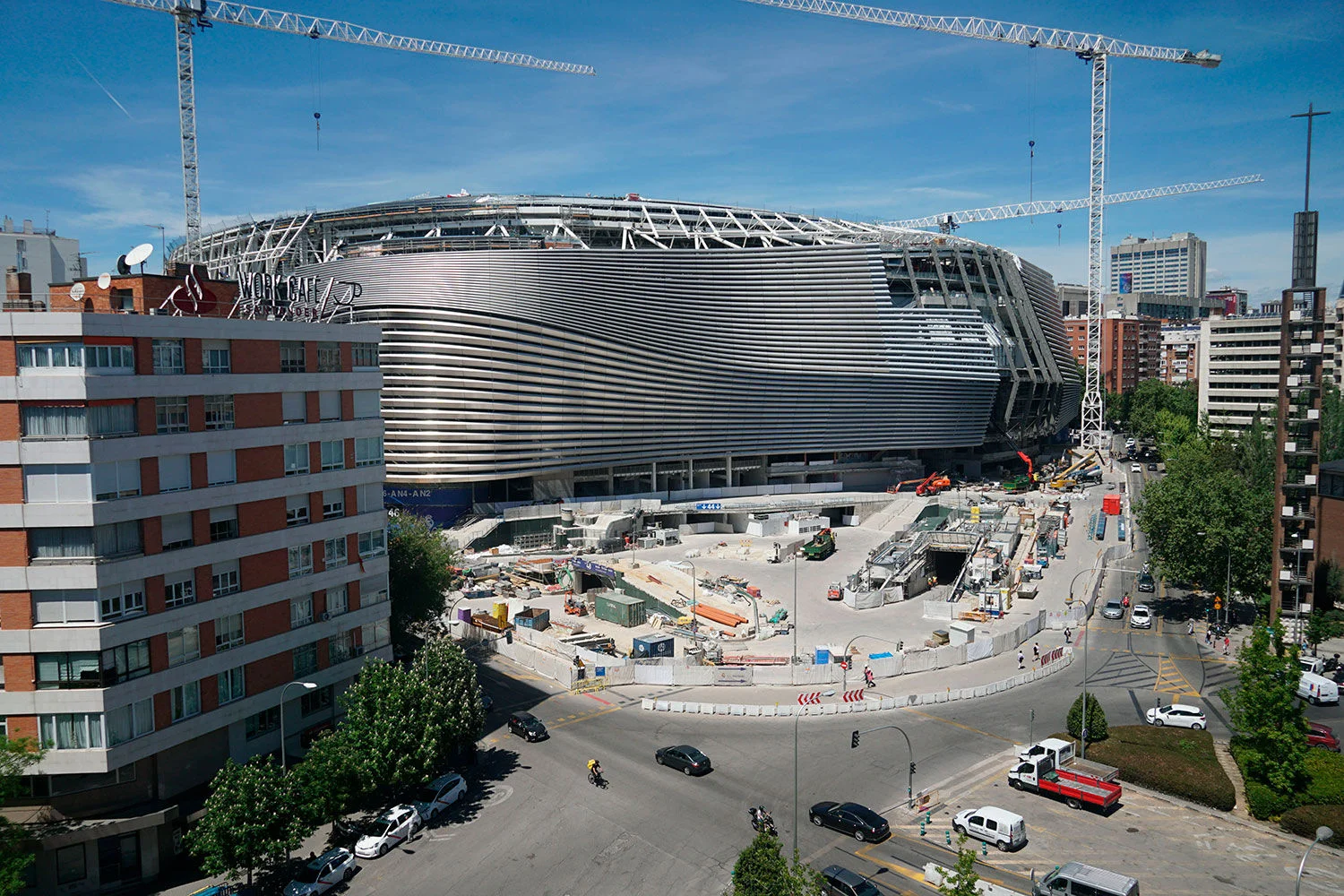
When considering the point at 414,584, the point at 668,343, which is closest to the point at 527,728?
the point at 414,584

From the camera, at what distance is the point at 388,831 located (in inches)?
1484

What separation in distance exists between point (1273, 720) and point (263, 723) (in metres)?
42.6

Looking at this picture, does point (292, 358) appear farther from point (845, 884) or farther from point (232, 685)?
point (845, 884)

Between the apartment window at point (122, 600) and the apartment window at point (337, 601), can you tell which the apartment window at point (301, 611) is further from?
the apartment window at point (122, 600)

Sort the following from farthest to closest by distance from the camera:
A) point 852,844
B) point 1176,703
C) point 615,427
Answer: point 615,427
point 1176,703
point 852,844

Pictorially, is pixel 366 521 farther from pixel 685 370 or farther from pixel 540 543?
pixel 685 370

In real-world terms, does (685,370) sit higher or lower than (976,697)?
→ higher

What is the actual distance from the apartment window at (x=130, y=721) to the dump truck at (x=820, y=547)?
2777 inches

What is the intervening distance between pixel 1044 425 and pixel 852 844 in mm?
134220

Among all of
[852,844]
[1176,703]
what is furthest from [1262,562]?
[852,844]

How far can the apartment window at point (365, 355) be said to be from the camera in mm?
46031

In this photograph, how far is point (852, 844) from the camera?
36.8 m

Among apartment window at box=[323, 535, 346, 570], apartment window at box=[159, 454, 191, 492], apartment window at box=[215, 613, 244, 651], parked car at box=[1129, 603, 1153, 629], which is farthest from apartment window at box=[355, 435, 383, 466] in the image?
parked car at box=[1129, 603, 1153, 629]

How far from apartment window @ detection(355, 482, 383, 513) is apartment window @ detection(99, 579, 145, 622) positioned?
1155 cm
